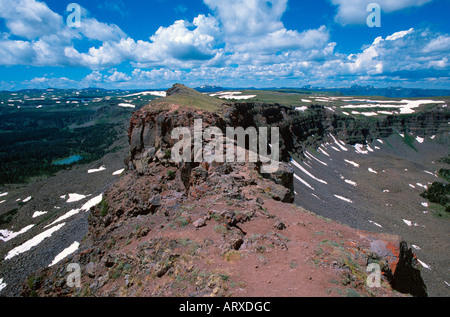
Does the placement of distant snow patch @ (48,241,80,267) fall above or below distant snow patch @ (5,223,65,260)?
above

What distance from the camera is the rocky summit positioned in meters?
8.82

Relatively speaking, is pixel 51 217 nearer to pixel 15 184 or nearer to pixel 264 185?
pixel 264 185

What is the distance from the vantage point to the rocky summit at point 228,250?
28.9 feet

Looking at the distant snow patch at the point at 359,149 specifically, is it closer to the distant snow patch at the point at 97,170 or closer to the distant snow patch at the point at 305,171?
the distant snow patch at the point at 305,171

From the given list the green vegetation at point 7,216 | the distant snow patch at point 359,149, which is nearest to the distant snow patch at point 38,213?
the green vegetation at point 7,216

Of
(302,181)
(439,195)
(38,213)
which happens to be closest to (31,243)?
(38,213)

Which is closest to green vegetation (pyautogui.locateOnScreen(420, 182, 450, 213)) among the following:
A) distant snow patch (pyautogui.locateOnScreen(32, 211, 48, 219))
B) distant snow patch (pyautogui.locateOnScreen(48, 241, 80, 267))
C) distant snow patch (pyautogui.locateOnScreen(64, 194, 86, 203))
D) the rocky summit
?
the rocky summit

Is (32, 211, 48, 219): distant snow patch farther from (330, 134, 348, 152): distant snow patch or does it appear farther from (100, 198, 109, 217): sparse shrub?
(330, 134, 348, 152): distant snow patch

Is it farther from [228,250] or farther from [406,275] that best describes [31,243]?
[406,275]

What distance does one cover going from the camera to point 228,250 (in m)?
10.4

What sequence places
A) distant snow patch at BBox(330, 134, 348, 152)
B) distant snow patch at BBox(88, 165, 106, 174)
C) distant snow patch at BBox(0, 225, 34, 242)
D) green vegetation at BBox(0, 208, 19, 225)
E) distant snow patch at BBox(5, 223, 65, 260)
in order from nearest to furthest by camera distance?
distant snow patch at BBox(5, 223, 65, 260) < distant snow patch at BBox(0, 225, 34, 242) < green vegetation at BBox(0, 208, 19, 225) < distant snow patch at BBox(88, 165, 106, 174) < distant snow patch at BBox(330, 134, 348, 152)

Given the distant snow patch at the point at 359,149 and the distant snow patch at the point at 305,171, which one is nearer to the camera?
the distant snow patch at the point at 305,171

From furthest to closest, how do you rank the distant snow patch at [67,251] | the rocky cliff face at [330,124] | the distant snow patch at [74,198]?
the rocky cliff face at [330,124] < the distant snow patch at [74,198] < the distant snow patch at [67,251]
